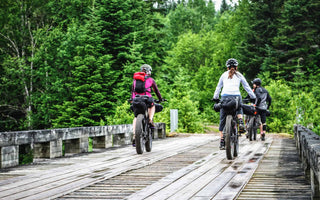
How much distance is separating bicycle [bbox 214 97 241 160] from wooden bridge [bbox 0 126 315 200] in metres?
0.22

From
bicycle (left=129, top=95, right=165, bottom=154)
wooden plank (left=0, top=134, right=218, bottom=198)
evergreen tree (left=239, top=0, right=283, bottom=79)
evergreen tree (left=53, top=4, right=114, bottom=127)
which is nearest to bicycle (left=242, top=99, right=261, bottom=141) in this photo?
bicycle (left=129, top=95, right=165, bottom=154)

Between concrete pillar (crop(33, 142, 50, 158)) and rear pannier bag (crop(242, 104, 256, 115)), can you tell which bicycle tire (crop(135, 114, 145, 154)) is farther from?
rear pannier bag (crop(242, 104, 256, 115))

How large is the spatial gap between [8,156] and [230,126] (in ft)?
13.2

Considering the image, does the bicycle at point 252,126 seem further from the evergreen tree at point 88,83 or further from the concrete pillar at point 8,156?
the evergreen tree at point 88,83

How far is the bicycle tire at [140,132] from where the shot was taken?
9484mm

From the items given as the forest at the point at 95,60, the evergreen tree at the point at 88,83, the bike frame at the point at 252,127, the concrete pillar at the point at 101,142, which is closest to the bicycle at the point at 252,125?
the bike frame at the point at 252,127

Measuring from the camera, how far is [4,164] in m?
7.79

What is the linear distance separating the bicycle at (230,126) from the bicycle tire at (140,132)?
63.9 inches

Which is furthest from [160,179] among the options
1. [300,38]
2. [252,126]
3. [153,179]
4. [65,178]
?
[300,38]

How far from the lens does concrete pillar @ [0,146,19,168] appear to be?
773 cm

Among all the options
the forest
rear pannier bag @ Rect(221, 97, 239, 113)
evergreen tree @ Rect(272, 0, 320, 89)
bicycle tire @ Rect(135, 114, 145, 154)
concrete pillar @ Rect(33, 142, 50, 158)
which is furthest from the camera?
evergreen tree @ Rect(272, 0, 320, 89)

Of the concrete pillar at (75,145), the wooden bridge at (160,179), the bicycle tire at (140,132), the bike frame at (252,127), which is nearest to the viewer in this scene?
the wooden bridge at (160,179)

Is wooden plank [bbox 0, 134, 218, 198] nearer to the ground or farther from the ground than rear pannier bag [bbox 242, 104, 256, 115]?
nearer to the ground

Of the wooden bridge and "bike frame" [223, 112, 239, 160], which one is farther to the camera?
"bike frame" [223, 112, 239, 160]
